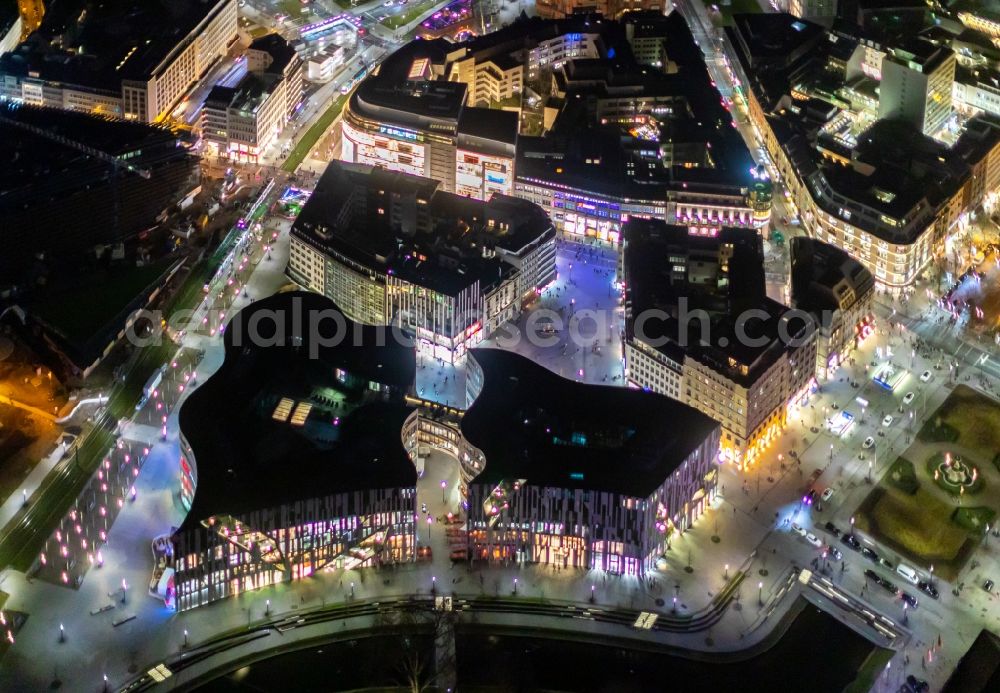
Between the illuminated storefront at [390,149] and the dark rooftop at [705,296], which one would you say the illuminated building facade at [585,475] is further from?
the illuminated storefront at [390,149]

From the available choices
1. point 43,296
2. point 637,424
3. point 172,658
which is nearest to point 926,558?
point 637,424

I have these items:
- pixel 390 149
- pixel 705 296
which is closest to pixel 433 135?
pixel 390 149

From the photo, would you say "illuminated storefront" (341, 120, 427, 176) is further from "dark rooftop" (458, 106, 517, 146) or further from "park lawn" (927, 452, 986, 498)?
"park lawn" (927, 452, 986, 498)

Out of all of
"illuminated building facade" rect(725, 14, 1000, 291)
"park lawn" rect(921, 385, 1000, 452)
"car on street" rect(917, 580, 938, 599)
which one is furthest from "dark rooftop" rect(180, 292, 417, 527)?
"illuminated building facade" rect(725, 14, 1000, 291)

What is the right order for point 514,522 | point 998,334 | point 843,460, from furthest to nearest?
point 998,334 → point 843,460 → point 514,522

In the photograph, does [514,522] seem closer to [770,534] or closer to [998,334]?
[770,534]

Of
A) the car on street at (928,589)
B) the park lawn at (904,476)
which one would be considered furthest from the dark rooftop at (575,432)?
the car on street at (928,589)

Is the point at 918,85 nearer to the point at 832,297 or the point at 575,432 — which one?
the point at 832,297
